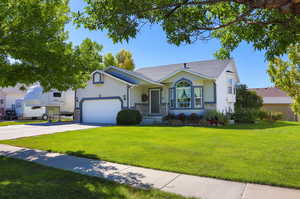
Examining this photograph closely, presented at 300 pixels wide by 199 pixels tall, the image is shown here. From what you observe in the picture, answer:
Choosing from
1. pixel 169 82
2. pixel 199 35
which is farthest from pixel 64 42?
pixel 169 82

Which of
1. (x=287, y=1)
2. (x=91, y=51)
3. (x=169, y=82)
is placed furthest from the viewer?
(x=169, y=82)

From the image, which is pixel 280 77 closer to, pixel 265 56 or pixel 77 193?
pixel 265 56

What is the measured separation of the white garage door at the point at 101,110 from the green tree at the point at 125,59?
19115 mm

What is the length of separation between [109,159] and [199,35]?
416 centimetres

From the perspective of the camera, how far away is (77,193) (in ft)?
11.9

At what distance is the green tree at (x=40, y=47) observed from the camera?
5820 mm

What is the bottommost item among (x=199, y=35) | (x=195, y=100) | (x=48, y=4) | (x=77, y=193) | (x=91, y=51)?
(x=77, y=193)

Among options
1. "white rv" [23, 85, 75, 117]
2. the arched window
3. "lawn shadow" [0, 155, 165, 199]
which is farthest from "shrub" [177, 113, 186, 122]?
"white rv" [23, 85, 75, 117]

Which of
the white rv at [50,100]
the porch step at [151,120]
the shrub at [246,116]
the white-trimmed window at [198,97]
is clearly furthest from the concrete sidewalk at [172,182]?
the white rv at [50,100]

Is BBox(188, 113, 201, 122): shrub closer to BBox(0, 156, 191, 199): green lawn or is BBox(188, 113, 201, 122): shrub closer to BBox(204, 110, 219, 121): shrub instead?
BBox(204, 110, 219, 121): shrub

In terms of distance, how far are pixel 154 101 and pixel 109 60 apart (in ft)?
69.8

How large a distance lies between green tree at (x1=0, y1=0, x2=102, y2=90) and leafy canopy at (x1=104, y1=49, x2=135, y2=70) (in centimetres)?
3015

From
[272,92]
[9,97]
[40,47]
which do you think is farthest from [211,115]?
[9,97]

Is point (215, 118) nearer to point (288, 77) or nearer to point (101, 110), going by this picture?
point (288, 77)
